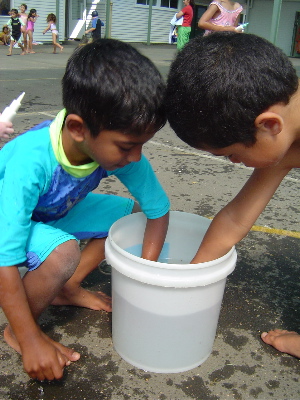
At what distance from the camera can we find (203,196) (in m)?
2.90

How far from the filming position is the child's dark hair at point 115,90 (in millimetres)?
1352

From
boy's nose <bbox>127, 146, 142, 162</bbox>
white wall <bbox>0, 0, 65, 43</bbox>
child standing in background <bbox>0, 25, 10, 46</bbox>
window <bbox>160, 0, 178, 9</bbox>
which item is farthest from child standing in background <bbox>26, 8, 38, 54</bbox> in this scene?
boy's nose <bbox>127, 146, 142, 162</bbox>

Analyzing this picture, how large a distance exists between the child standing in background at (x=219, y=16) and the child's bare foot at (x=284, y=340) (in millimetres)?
4056

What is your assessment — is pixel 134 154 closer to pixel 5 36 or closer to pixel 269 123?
pixel 269 123

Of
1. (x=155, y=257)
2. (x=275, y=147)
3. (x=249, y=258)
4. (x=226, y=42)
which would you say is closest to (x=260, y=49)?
(x=226, y=42)

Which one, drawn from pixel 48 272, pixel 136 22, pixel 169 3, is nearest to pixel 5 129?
pixel 48 272

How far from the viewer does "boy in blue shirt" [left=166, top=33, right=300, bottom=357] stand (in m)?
1.22

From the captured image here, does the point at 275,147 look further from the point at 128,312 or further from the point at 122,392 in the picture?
the point at 122,392

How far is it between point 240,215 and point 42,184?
2.38ft

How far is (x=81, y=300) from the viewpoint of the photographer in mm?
1802

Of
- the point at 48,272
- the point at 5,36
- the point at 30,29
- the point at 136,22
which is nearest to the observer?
the point at 48,272

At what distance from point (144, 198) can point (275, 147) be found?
566mm

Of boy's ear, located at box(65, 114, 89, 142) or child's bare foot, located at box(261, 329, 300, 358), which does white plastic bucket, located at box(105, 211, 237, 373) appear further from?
boy's ear, located at box(65, 114, 89, 142)

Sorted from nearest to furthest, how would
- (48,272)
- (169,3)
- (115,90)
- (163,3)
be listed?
(115,90) < (48,272) < (163,3) < (169,3)
